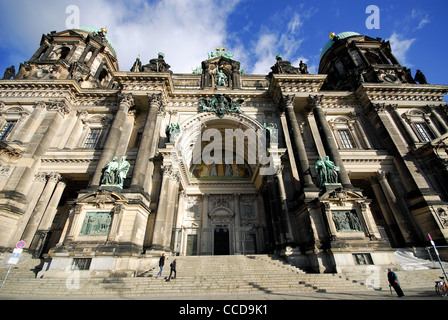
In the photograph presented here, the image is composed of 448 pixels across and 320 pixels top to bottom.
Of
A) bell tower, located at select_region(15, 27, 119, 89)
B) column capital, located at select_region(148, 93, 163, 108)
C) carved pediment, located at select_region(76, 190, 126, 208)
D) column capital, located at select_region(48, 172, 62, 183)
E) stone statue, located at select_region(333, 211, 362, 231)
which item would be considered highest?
bell tower, located at select_region(15, 27, 119, 89)

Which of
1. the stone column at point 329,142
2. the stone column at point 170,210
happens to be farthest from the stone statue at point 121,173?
the stone column at point 329,142

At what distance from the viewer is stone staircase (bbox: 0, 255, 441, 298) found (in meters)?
7.90

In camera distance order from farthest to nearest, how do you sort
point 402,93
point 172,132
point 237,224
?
point 402,93 < point 237,224 < point 172,132

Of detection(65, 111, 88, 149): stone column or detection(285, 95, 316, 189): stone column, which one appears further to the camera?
detection(65, 111, 88, 149): stone column

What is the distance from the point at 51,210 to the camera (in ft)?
47.4

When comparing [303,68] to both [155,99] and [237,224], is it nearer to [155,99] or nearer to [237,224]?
[155,99]

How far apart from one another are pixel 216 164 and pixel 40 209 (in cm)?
1464

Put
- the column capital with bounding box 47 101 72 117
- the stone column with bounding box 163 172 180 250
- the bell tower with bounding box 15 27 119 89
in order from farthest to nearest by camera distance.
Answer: the bell tower with bounding box 15 27 119 89, the column capital with bounding box 47 101 72 117, the stone column with bounding box 163 172 180 250

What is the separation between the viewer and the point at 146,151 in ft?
47.9

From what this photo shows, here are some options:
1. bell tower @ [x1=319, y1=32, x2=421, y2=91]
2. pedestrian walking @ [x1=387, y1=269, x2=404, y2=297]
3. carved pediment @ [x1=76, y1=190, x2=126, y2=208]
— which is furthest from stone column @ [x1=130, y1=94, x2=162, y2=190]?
bell tower @ [x1=319, y1=32, x2=421, y2=91]

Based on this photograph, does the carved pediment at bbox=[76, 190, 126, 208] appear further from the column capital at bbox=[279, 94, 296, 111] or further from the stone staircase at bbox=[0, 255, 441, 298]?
the column capital at bbox=[279, 94, 296, 111]

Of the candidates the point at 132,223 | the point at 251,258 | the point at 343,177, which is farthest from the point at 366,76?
the point at 132,223

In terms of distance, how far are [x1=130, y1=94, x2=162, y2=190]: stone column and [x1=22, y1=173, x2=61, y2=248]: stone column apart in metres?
6.96

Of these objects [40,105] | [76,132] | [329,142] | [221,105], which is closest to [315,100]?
[329,142]
